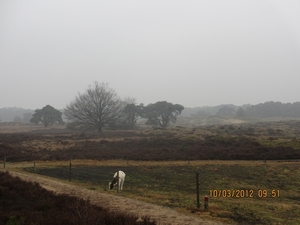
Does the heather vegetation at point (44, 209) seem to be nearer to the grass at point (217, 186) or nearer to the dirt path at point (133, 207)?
the dirt path at point (133, 207)

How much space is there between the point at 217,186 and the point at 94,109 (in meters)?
50.7

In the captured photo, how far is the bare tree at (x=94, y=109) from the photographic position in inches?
2539

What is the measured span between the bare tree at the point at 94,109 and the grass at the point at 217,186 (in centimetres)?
3692

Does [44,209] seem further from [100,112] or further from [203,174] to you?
[100,112]

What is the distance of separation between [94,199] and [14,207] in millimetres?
3871

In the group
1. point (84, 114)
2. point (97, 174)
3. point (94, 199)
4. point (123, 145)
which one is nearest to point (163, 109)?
point (84, 114)

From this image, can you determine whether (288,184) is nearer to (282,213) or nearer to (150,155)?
(282,213)

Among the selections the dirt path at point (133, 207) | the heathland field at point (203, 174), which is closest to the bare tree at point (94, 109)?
the heathland field at point (203, 174)

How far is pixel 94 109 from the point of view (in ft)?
212

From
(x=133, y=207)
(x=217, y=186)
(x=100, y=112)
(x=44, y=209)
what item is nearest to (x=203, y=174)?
(x=217, y=186)

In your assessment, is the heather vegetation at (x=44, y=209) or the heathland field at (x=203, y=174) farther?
the heathland field at (x=203, y=174)

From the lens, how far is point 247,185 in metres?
18.2

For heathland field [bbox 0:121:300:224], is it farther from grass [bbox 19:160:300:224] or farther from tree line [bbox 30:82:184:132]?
tree line [bbox 30:82:184:132]

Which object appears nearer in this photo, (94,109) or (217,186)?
(217,186)
